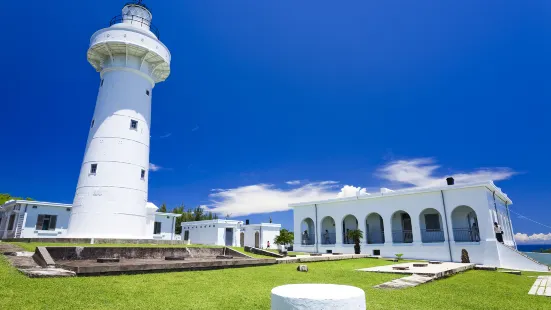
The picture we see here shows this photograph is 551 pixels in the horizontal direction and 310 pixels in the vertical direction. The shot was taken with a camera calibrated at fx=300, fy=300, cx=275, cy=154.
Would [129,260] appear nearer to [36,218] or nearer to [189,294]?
[189,294]

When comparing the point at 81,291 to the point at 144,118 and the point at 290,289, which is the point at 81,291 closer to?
the point at 290,289

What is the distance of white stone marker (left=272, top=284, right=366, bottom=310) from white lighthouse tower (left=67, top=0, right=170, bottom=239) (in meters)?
15.5

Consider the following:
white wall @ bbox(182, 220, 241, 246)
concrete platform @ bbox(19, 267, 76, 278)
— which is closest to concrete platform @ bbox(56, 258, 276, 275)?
concrete platform @ bbox(19, 267, 76, 278)

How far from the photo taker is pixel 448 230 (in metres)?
20.0

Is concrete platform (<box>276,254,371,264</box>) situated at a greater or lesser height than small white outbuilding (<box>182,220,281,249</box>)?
lesser

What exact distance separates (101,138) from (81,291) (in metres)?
13.3

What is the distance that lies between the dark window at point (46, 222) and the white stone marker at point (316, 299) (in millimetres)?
26433

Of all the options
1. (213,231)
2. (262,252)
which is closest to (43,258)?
(262,252)

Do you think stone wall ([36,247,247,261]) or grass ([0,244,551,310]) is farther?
stone wall ([36,247,247,261])

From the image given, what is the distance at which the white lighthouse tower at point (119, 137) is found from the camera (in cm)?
1567

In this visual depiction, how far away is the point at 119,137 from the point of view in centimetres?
1675

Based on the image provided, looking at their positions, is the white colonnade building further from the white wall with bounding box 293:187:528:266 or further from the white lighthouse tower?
the white lighthouse tower

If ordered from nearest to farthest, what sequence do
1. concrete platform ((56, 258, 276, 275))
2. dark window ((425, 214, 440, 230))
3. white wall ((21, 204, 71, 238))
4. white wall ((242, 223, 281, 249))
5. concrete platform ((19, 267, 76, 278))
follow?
concrete platform ((19, 267, 76, 278)) < concrete platform ((56, 258, 276, 275)) < white wall ((21, 204, 71, 238)) < dark window ((425, 214, 440, 230)) < white wall ((242, 223, 281, 249))

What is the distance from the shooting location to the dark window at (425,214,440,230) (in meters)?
22.3
